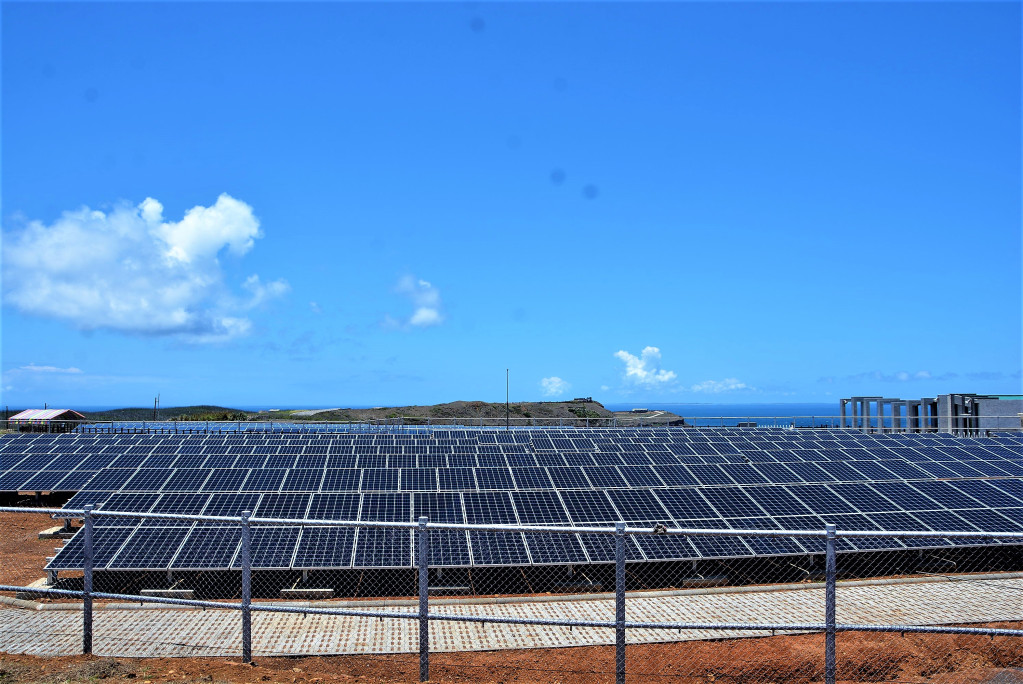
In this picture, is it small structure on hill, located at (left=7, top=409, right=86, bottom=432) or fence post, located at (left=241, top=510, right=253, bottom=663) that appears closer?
fence post, located at (left=241, top=510, right=253, bottom=663)

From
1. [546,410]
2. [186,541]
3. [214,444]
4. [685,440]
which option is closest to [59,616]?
[186,541]

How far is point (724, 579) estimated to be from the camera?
44.5 ft

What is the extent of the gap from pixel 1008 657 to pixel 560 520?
24.7 feet

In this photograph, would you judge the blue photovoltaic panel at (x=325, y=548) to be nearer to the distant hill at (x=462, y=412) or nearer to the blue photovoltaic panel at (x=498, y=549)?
the blue photovoltaic panel at (x=498, y=549)

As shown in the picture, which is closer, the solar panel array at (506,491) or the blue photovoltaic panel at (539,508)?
the solar panel array at (506,491)

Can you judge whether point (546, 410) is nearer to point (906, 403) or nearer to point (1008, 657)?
point (906, 403)

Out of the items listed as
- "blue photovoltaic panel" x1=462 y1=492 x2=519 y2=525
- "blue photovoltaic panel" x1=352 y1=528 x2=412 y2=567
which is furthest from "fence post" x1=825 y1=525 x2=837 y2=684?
"blue photovoltaic panel" x1=462 y1=492 x2=519 y2=525

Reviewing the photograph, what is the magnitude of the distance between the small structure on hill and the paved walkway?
118 feet

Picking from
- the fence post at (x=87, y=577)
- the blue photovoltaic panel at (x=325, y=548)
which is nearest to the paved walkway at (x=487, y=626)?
the fence post at (x=87, y=577)

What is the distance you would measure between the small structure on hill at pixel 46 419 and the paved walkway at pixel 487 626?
36.0 meters

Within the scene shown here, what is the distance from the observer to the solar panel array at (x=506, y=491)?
1302 cm

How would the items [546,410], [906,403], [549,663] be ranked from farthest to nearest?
[546,410]
[906,403]
[549,663]

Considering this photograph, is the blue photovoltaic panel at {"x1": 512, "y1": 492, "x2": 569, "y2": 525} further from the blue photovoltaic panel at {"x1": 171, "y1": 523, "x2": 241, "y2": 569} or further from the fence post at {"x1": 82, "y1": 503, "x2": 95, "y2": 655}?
the fence post at {"x1": 82, "y1": 503, "x2": 95, "y2": 655}

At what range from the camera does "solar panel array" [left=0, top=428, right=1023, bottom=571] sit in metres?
13.0
